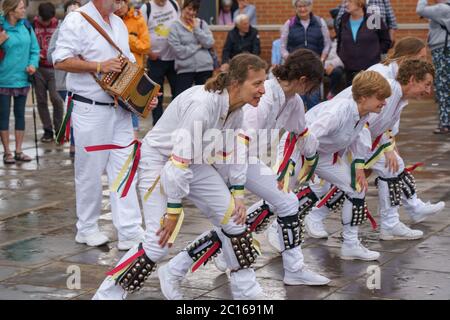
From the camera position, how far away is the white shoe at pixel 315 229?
8102mm

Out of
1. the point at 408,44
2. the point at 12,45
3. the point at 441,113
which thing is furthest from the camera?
the point at 441,113

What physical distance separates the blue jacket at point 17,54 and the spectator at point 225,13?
298 inches

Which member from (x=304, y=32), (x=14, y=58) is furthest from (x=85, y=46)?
(x=304, y=32)

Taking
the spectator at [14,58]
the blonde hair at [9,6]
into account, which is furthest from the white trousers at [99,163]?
the blonde hair at [9,6]

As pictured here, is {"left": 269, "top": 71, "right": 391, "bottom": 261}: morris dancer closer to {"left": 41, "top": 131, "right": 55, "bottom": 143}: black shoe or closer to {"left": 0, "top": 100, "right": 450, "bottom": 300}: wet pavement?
{"left": 0, "top": 100, "right": 450, "bottom": 300}: wet pavement

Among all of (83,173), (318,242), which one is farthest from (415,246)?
(83,173)

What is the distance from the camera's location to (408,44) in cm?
828

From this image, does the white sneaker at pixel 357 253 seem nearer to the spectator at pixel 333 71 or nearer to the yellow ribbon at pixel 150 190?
the yellow ribbon at pixel 150 190

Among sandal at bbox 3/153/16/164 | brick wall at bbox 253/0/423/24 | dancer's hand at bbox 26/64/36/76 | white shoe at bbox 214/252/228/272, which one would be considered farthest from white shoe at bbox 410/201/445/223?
brick wall at bbox 253/0/423/24

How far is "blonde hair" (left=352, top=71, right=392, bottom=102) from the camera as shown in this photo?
7.17 metres

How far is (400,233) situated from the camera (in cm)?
804

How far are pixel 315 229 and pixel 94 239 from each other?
1824 mm

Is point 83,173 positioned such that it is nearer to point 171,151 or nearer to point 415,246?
point 171,151

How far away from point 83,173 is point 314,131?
198 centimetres
